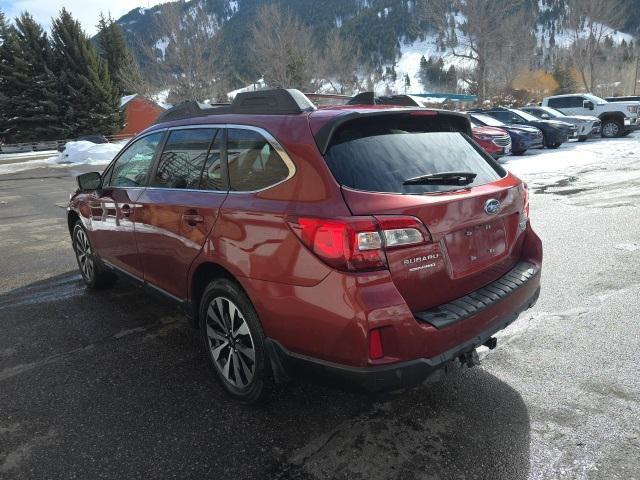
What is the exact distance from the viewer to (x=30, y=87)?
41.3m

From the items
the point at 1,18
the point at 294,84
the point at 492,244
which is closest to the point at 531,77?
the point at 294,84

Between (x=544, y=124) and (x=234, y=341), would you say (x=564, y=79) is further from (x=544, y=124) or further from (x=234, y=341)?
(x=234, y=341)

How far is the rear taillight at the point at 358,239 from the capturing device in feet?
7.09

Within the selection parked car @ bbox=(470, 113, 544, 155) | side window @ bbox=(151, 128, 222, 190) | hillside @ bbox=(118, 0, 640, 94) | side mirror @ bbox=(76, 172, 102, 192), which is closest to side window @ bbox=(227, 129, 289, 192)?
side window @ bbox=(151, 128, 222, 190)

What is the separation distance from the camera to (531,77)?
66875 mm

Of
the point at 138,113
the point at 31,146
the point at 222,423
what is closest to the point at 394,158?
the point at 222,423

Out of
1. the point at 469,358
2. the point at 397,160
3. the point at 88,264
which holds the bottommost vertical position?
the point at 469,358

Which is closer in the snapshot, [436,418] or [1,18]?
[436,418]

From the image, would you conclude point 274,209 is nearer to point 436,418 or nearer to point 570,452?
point 436,418

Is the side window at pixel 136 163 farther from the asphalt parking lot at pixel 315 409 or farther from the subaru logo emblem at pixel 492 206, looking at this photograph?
the subaru logo emblem at pixel 492 206

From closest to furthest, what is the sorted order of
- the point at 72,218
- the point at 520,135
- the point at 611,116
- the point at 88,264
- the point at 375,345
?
the point at 375,345, the point at 88,264, the point at 72,218, the point at 520,135, the point at 611,116

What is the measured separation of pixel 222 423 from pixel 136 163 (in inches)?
89.6

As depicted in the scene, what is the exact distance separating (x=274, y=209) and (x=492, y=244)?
1.27m

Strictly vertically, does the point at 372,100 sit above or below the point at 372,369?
above
